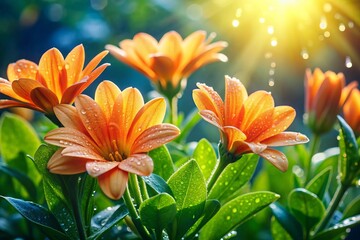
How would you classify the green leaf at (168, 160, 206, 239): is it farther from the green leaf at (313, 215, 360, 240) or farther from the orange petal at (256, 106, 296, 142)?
the green leaf at (313, 215, 360, 240)

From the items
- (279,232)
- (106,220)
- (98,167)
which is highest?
(98,167)

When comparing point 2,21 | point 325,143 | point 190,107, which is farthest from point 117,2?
point 325,143

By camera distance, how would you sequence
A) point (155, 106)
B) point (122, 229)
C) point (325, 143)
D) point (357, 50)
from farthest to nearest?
point (325, 143), point (357, 50), point (122, 229), point (155, 106)

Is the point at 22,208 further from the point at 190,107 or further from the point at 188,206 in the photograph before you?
the point at 190,107

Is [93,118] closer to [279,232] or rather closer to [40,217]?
[40,217]

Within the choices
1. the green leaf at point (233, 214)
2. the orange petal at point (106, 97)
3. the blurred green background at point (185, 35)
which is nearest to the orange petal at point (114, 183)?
the orange petal at point (106, 97)

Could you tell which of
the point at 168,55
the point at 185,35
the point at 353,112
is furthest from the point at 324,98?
the point at 185,35

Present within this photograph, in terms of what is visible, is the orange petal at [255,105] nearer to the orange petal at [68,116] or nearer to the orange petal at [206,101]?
the orange petal at [206,101]
